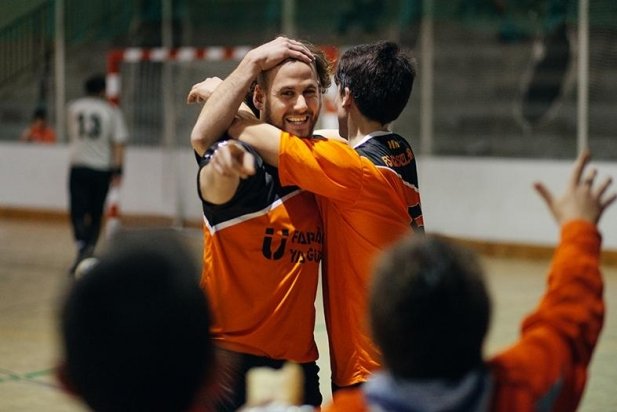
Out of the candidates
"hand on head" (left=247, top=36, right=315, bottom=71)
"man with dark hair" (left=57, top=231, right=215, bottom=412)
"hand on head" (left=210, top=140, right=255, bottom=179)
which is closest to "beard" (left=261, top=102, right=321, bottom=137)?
"hand on head" (left=247, top=36, right=315, bottom=71)

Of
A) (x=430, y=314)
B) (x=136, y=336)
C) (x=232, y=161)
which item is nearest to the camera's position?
(x=136, y=336)

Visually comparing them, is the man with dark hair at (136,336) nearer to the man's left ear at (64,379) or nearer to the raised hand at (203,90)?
the man's left ear at (64,379)

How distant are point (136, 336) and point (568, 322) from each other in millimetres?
767

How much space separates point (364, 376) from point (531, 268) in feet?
22.9

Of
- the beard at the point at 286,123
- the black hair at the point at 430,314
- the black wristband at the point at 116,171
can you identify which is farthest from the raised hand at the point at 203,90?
the black wristband at the point at 116,171

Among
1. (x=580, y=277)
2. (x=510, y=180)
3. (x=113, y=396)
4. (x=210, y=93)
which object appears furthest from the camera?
(x=510, y=180)

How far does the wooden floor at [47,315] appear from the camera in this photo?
5855 mm

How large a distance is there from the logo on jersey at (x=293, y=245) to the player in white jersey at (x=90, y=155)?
6.72m

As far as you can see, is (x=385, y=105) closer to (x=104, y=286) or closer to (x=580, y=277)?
(x=580, y=277)

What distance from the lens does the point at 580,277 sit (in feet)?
6.20

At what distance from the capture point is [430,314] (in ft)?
5.55

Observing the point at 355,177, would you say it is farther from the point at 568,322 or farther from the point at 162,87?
the point at 162,87

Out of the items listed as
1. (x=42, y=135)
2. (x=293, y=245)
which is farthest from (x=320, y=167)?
(x=42, y=135)

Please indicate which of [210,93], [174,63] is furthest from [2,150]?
[210,93]
